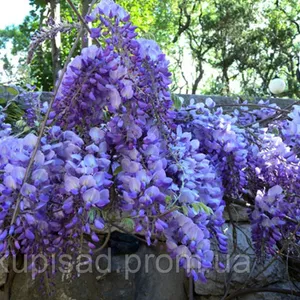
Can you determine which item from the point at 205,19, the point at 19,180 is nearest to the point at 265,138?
the point at 19,180

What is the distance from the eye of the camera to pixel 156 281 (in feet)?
6.27

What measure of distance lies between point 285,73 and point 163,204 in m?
16.3

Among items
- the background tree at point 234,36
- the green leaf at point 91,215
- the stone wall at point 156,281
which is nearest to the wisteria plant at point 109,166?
the green leaf at point 91,215

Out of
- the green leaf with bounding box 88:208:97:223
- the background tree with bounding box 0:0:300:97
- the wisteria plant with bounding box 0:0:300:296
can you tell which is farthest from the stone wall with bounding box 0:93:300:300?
the background tree with bounding box 0:0:300:97

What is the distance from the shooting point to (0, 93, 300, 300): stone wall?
1.83 meters

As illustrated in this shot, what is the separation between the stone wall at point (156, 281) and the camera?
1.83 meters

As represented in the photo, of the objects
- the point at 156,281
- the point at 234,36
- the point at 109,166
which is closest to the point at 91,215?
the point at 109,166

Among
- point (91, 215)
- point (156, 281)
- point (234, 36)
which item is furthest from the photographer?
point (234, 36)

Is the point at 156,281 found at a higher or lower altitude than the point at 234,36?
lower

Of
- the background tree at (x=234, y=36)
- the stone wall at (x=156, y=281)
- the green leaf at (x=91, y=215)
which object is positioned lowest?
the stone wall at (x=156, y=281)

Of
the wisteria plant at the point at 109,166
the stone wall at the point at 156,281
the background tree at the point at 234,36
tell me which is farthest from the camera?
the background tree at the point at 234,36

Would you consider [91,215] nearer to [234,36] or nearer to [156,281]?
[156,281]

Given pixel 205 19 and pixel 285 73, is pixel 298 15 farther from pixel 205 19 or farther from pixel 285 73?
pixel 205 19

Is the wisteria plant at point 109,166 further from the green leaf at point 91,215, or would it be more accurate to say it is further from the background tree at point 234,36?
the background tree at point 234,36
